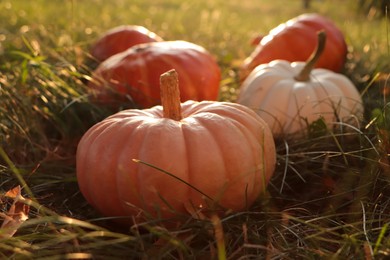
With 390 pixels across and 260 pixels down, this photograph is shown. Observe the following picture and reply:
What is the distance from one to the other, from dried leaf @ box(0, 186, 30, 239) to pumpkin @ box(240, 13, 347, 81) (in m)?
2.09

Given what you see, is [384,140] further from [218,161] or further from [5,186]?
[5,186]

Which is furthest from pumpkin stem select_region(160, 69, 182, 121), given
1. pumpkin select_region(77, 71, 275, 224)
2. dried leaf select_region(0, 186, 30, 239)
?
dried leaf select_region(0, 186, 30, 239)

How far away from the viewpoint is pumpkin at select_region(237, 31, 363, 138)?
8.90ft

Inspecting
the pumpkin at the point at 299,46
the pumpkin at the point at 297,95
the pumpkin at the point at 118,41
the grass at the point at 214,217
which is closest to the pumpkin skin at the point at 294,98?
the pumpkin at the point at 297,95

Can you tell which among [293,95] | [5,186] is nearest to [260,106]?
[293,95]

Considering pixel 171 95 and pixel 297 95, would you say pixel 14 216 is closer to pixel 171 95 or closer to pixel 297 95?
pixel 171 95

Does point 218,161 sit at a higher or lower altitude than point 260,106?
higher

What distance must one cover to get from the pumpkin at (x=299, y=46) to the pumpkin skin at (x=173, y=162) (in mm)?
1720

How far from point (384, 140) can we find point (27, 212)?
1.24 meters

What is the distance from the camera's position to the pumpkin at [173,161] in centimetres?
180

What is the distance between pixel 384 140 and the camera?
6.31 ft

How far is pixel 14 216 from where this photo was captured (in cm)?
170

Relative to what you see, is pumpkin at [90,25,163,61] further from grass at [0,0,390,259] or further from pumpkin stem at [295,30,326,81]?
pumpkin stem at [295,30,326,81]

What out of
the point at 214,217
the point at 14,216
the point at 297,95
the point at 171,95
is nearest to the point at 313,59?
the point at 297,95
